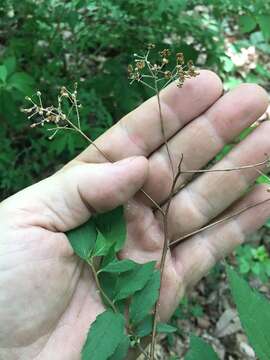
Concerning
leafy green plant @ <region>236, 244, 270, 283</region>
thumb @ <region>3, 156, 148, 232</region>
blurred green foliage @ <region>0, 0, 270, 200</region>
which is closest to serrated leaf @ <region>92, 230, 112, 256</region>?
thumb @ <region>3, 156, 148, 232</region>

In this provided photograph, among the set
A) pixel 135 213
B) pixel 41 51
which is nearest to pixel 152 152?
pixel 135 213

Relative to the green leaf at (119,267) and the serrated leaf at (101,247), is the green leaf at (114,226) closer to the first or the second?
the serrated leaf at (101,247)

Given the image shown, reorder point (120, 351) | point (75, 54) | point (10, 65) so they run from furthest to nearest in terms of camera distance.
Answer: point (75, 54) < point (10, 65) < point (120, 351)

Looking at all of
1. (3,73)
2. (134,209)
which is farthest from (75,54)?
(134,209)

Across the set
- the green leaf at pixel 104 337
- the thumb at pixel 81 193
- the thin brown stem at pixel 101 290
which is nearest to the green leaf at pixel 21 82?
the thumb at pixel 81 193

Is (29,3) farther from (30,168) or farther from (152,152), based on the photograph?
(152,152)

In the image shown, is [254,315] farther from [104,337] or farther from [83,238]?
[83,238]
